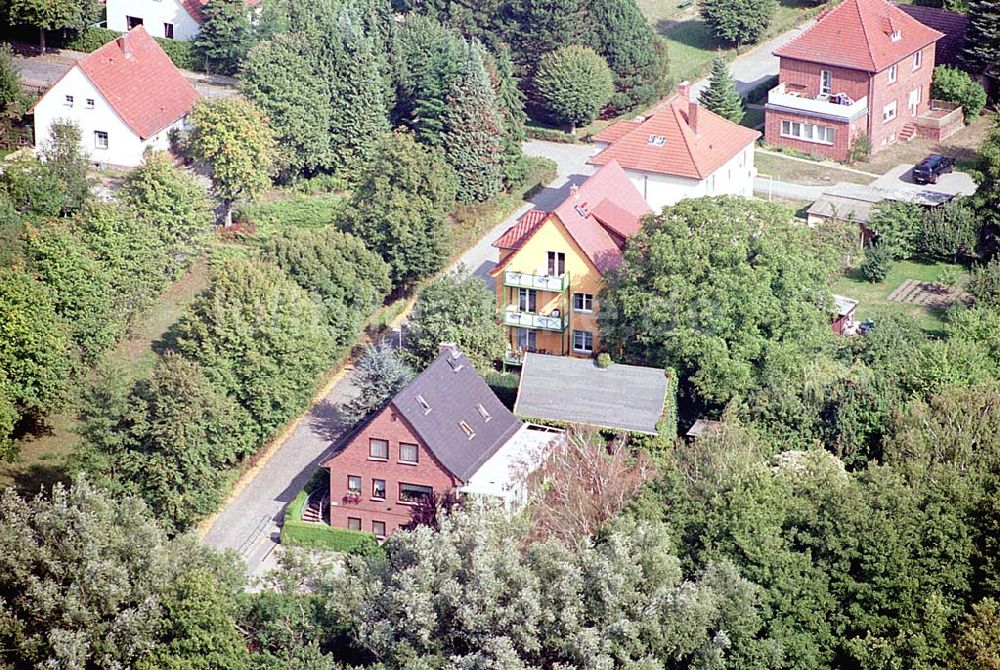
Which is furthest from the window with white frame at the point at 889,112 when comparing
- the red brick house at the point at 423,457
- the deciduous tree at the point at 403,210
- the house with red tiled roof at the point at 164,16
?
the red brick house at the point at 423,457

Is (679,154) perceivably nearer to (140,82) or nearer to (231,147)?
(231,147)

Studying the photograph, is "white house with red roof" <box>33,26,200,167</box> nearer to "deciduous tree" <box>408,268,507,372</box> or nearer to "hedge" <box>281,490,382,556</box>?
"deciduous tree" <box>408,268,507,372</box>

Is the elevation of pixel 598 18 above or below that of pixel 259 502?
above

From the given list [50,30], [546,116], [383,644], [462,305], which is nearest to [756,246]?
[462,305]

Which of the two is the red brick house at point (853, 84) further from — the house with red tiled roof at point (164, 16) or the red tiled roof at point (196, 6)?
the house with red tiled roof at point (164, 16)

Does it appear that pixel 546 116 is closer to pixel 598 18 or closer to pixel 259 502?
pixel 598 18

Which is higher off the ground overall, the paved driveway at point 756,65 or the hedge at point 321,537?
the paved driveway at point 756,65
